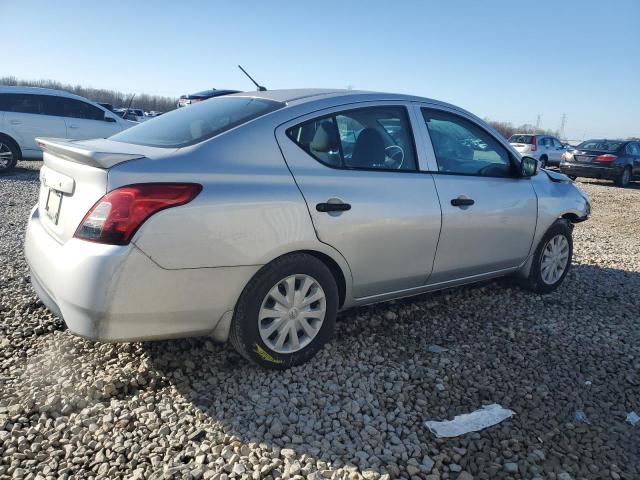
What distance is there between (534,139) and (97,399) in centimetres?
2135

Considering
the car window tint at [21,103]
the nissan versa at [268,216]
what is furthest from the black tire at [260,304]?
the car window tint at [21,103]

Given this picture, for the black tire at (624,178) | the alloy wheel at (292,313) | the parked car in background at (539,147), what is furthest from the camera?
the parked car in background at (539,147)

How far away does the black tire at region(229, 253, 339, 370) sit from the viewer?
2.83 m

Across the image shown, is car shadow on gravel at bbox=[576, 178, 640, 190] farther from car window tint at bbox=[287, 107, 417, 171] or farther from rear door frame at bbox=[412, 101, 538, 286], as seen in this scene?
car window tint at bbox=[287, 107, 417, 171]

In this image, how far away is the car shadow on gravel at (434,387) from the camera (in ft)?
8.21

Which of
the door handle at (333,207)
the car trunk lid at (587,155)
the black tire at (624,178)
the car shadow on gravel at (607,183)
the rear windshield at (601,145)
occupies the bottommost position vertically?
the door handle at (333,207)

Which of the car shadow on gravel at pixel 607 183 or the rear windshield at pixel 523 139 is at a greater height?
the rear windshield at pixel 523 139

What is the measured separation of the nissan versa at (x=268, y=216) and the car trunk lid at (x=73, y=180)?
11 millimetres

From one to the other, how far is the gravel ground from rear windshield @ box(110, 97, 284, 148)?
131cm

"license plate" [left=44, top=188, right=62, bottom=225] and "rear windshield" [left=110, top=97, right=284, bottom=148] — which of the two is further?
"rear windshield" [left=110, top=97, right=284, bottom=148]

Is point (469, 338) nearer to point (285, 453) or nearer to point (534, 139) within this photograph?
point (285, 453)

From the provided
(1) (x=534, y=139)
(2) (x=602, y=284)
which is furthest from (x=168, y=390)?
(1) (x=534, y=139)

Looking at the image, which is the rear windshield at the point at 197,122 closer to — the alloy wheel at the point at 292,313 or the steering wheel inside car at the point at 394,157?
the steering wheel inside car at the point at 394,157

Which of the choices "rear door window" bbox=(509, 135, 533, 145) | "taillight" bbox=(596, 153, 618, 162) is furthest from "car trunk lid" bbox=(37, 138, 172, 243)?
"rear door window" bbox=(509, 135, 533, 145)
